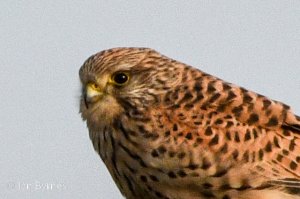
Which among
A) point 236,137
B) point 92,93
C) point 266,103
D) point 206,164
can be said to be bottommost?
point 206,164

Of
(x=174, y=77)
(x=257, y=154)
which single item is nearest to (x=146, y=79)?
(x=174, y=77)

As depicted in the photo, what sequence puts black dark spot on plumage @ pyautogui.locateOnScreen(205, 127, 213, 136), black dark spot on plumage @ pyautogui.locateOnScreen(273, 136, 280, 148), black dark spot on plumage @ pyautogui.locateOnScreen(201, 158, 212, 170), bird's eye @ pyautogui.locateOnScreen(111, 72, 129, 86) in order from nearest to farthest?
black dark spot on plumage @ pyautogui.locateOnScreen(201, 158, 212, 170) → black dark spot on plumage @ pyautogui.locateOnScreen(205, 127, 213, 136) → black dark spot on plumage @ pyautogui.locateOnScreen(273, 136, 280, 148) → bird's eye @ pyautogui.locateOnScreen(111, 72, 129, 86)

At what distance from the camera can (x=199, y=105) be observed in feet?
36.9

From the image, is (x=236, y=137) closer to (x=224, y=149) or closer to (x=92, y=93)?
(x=224, y=149)

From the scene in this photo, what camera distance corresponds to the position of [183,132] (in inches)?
436

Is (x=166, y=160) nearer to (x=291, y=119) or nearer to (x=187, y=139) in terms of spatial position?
(x=187, y=139)

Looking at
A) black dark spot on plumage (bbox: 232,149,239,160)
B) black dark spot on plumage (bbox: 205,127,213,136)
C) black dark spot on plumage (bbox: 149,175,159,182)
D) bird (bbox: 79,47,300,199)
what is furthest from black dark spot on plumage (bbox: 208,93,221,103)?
black dark spot on plumage (bbox: 149,175,159,182)

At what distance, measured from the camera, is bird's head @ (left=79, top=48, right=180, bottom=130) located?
37.0 feet

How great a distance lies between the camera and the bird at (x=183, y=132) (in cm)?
1094

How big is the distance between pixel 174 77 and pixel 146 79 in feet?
0.75

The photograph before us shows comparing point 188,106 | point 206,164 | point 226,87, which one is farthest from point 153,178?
point 226,87

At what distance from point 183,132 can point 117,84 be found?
0.67m

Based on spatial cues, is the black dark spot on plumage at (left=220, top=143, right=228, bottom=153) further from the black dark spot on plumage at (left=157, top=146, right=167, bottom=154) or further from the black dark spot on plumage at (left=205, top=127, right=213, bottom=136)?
the black dark spot on plumage at (left=157, top=146, right=167, bottom=154)

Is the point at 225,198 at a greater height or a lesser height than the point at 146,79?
lesser
